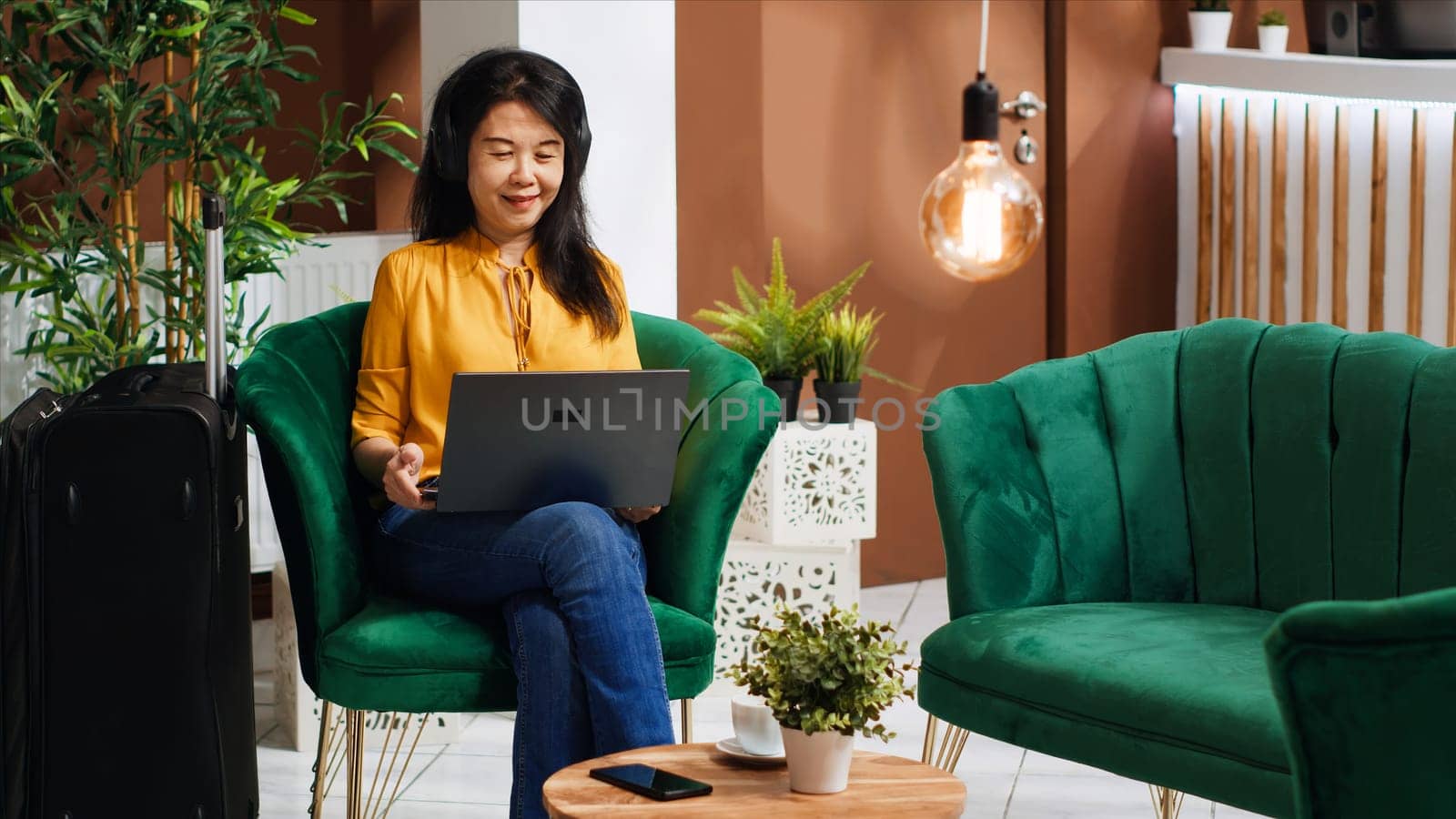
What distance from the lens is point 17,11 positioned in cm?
309

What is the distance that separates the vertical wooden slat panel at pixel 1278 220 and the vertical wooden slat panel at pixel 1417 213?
1.33 feet

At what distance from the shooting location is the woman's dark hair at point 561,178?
2430 millimetres

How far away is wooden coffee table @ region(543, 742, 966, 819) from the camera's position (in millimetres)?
1628

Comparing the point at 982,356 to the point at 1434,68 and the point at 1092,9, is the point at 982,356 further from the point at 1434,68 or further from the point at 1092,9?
the point at 1434,68

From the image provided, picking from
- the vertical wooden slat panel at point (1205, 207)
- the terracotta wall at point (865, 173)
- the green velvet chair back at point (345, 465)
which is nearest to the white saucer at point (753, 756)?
the green velvet chair back at point (345, 465)

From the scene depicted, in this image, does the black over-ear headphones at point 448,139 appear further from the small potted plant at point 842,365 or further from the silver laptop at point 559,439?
the small potted plant at point 842,365

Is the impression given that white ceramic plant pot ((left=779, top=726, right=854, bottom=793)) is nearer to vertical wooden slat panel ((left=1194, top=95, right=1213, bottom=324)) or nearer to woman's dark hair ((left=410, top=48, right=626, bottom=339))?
woman's dark hair ((left=410, top=48, right=626, bottom=339))

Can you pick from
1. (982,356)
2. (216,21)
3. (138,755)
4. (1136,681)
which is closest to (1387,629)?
(1136,681)

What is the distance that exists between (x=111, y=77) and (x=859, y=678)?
2.22m

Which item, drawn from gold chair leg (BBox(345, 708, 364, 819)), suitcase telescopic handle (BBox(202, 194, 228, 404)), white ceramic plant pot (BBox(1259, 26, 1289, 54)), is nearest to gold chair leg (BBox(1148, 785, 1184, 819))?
gold chair leg (BBox(345, 708, 364, 819))

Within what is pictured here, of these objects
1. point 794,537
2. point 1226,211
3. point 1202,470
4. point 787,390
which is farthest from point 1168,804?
point 1226,211

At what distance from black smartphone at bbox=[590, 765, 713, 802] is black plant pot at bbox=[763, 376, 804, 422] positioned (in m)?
1.78

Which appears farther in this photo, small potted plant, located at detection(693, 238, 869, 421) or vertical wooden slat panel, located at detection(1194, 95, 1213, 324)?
vertical wooden slat panel, located at detection(1194, 95, 1213, 324)

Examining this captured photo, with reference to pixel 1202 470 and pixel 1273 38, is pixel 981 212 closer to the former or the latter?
pixel 1273 38
